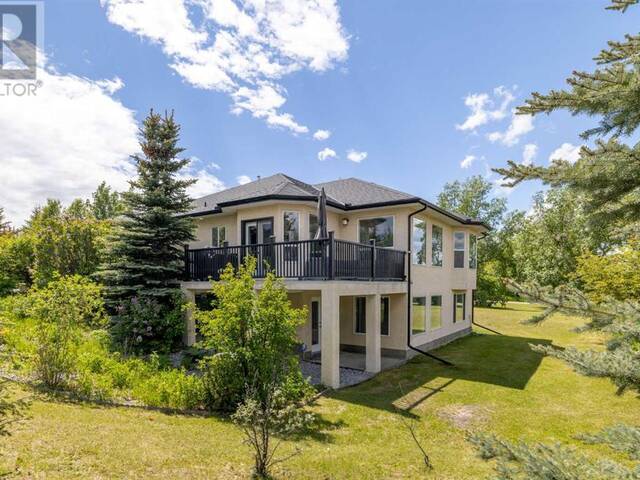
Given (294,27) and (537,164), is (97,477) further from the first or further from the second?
(294,27)

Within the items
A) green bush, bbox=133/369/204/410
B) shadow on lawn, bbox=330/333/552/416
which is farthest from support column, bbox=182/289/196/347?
shadow on lawn, bbox=330/333/552/416

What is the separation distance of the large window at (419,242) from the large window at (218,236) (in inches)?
305

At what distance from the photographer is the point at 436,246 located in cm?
1545

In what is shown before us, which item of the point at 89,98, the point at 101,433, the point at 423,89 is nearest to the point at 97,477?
the point at 101,433

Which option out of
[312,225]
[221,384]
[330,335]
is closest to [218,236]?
[312,225]

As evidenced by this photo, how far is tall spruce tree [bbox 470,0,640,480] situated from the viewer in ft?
6.56

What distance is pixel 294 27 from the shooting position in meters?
11.5

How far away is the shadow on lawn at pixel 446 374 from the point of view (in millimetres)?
8703

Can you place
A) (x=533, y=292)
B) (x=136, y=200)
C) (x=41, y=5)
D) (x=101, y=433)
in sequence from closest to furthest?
(x=533, y=292) → (x=101, y=433) → (x=41, y=5) → (x=136, y=200)

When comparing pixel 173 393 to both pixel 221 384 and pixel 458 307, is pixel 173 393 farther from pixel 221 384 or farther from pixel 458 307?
pixel 458 307

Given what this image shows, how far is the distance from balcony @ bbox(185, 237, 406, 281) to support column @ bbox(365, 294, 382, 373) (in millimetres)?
810

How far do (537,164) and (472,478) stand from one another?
180 inches

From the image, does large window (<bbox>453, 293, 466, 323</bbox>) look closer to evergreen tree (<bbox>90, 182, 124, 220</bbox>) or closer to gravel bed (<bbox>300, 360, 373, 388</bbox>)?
gravel bed (<bbox>300, 360, 373, 388</bbox>)

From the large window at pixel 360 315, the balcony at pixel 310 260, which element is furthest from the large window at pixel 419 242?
the large window at pixel 360 315
